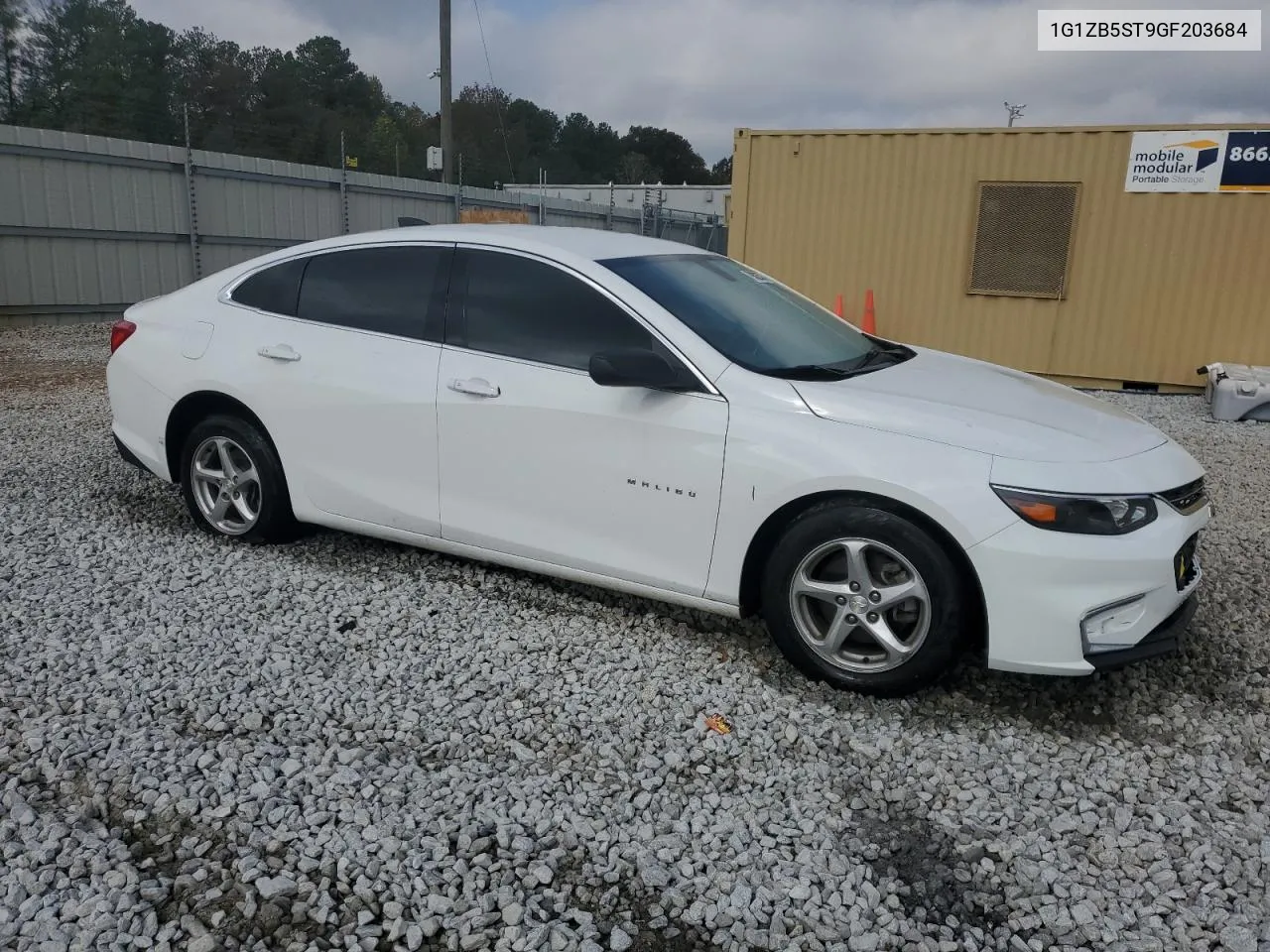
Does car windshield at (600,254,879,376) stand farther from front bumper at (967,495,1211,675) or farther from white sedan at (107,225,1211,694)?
front bumper at (967,495,1211,675)

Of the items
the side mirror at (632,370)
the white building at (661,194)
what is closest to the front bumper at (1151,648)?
the side mirror at (632,370)

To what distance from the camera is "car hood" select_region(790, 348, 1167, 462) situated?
10.7ft

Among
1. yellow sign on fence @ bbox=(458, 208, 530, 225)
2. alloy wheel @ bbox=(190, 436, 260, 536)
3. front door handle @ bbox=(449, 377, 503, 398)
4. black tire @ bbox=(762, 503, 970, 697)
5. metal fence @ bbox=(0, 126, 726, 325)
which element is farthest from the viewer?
yellow sign on fence @ bbox=(458, 208, 530, 225)

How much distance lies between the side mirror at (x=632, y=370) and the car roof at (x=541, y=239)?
67 centimetres

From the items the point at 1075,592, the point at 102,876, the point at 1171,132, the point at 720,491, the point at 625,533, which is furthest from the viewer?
the point at 1171,132

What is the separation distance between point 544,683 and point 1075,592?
1.85 meters

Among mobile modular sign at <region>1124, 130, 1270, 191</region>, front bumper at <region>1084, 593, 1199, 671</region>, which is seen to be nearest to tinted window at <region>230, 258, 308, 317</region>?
front bumper at <region>1084, 593, 1199, 671</region>

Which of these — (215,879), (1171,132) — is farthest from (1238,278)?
(215,879)

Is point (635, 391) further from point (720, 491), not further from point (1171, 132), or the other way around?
point (1171, 132)

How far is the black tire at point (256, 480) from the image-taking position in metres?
4.55

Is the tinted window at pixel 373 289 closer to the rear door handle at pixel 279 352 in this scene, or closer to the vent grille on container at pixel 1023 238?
the rear door handle at pixel 279 352

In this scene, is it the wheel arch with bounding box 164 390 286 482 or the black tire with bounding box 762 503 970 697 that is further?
the wheel arch with bounding box 164 390 286 482

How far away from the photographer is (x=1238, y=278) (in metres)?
9.94

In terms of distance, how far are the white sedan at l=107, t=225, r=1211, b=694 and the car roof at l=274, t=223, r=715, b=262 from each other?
0.06 feet
